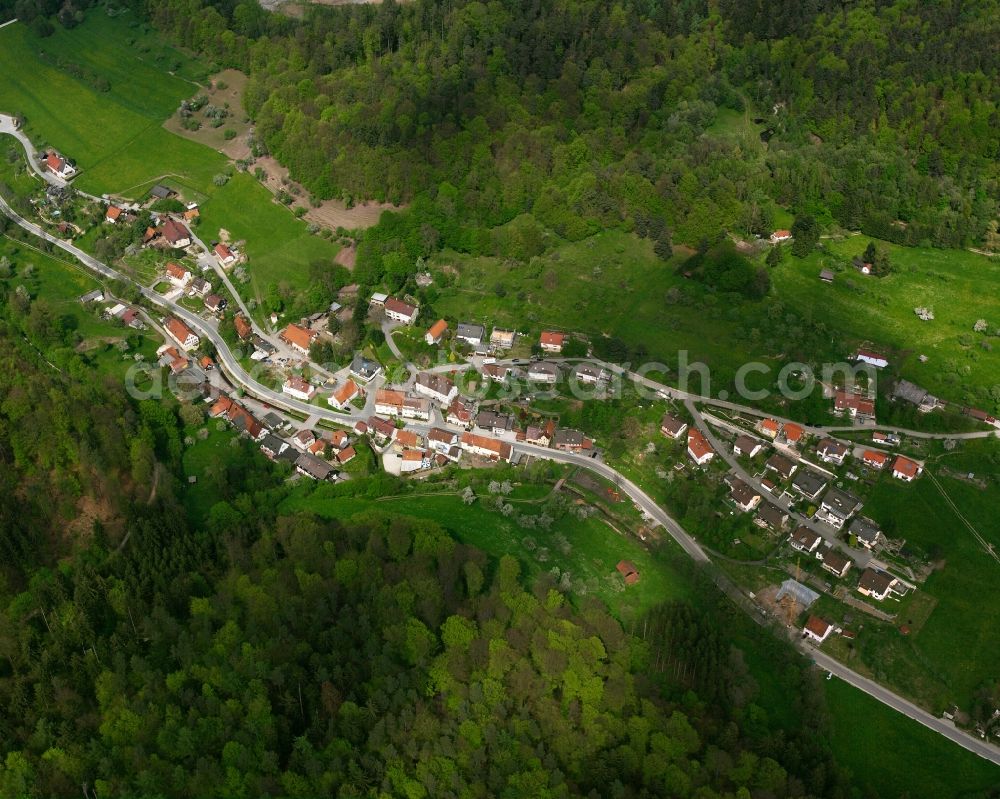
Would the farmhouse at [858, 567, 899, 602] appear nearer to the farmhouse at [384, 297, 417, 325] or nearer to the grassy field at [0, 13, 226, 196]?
the farmhouse at [384, 297, 417, 325]

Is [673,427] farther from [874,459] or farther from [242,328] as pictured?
[242,328]

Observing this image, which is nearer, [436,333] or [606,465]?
[606,465]

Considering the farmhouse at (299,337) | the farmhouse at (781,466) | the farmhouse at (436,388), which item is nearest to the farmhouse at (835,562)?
the farmhouse at (781,466)

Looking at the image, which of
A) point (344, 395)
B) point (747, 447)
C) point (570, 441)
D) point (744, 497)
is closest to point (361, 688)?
point (570, 441)

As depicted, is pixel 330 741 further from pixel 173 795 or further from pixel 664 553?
pixel 664 553

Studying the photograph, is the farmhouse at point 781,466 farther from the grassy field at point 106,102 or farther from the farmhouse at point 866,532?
the grassy field at point 106,102
